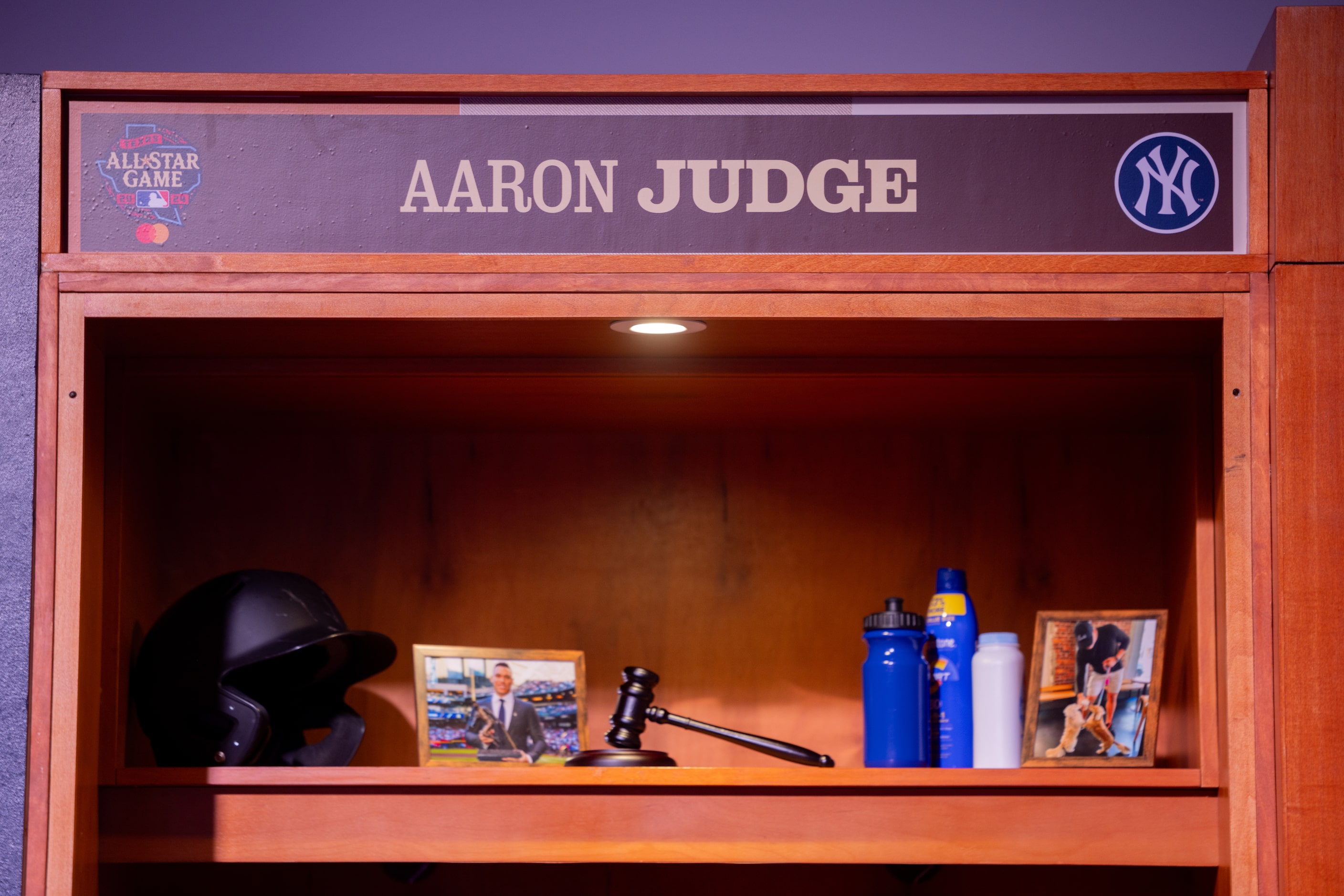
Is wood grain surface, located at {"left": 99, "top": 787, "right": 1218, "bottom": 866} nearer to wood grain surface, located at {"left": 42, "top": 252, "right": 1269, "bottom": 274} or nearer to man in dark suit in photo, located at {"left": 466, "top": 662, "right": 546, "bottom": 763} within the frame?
man in dark suit in photo, located at {"left": 466, "top": 662, "right": 546, "bottom": 763}

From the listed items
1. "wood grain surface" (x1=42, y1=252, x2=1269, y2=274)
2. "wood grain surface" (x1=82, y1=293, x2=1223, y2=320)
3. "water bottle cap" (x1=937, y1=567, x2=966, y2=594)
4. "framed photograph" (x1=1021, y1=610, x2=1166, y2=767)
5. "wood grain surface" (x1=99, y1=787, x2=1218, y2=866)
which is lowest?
"wood grain surface" (x1=99, y1=787, x2=1218, y2=866)

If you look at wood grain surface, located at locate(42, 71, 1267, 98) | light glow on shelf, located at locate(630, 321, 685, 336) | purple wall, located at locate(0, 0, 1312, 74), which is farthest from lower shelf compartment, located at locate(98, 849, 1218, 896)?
purple wall, located at locate(0, 0, 1312, 74)

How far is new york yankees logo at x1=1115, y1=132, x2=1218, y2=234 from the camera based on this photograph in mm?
1328

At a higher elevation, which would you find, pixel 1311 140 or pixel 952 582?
pixel 1311 140

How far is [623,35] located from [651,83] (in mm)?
746

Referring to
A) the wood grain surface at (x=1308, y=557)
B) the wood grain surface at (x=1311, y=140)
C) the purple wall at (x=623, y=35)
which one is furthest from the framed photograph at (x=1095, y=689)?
the purple wall at (x=623, y=35)

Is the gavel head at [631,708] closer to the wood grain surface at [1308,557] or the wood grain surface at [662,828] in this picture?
the wood grain surface at [662,828]

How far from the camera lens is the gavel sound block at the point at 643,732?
1550mm

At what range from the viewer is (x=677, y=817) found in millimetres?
1374

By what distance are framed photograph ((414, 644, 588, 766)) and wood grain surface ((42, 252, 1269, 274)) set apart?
1.65ft

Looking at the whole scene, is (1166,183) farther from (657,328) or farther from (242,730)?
(242,730)

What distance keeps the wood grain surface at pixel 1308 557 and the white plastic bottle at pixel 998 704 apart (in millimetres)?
312

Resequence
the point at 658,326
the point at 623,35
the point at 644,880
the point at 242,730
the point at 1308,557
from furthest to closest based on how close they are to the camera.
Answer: the point at 623,35
the point at 644,880
the point at 242,730
the point at 658,326
the point at 1308,557

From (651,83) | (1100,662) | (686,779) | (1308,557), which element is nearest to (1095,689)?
(1100,662)
